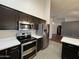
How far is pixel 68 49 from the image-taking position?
273 cm

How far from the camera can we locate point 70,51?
2.66 meters

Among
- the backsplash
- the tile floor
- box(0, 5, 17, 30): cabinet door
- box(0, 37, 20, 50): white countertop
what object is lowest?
the tile floor

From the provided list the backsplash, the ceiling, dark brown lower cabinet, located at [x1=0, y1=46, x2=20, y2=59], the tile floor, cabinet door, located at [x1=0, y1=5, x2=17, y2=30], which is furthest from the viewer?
the ceiling

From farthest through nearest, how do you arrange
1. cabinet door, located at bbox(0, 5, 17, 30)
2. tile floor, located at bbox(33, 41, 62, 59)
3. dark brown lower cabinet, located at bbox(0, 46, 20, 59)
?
tile floor, located at bbox(33, 41, 62, 59)
cabinet door, located at bbox(0, 5, 17, 30)
dark brown lower cabinet, located at bbox(0, 46, 20, 59)

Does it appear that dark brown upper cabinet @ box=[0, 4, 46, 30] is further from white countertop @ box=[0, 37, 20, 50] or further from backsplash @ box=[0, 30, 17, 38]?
white countertop @ box=[0, 37, 20, 50]

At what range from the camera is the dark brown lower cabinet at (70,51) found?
249 centimetres

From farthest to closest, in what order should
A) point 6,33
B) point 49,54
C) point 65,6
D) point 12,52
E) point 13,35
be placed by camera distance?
point 65,6 → point 49,54 → point 13,35 → point 6,33 → point 12,52

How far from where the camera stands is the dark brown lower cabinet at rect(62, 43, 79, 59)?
249cm

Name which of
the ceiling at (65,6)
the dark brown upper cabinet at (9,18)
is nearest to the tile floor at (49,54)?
the dark brown upper cabinet at (9,18)

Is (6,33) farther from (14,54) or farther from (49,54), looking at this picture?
(49,54)

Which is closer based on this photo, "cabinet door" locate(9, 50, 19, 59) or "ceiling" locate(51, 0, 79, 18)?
"cabinet door" locate(9, 50, 19, 59)

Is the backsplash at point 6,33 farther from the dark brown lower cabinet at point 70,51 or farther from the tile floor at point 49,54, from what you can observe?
the dark brown lower cabinet at point 70,51

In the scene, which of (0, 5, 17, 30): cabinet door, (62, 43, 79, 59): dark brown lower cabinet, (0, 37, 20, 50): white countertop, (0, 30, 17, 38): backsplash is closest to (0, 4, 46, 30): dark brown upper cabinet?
(0, 5, 17, 30): cabinet door

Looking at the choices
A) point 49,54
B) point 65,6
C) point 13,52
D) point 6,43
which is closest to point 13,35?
point 6,43
